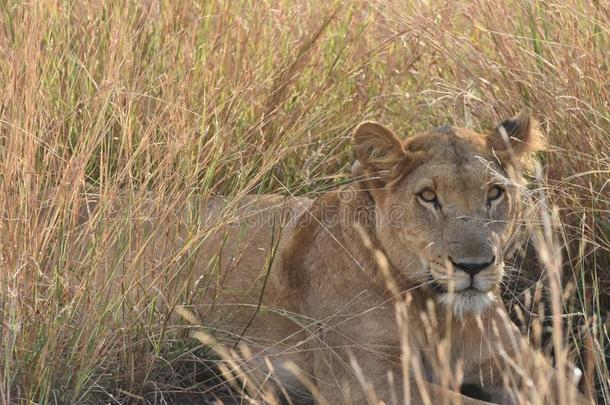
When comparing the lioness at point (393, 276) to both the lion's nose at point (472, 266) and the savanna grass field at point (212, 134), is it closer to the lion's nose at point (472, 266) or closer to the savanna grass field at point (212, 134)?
the lion's nose at point (472, 266)

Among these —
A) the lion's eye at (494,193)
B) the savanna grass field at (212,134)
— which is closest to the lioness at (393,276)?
the lion's eye at (494,193)

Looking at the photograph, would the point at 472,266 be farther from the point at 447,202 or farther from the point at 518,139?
the point at 518,139

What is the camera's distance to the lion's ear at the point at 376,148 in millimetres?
4020

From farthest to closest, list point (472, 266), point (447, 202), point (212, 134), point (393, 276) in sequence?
1. point (212, 134)
2. point (393, 276)
3. point (447, 202)
4. point (472, 266)

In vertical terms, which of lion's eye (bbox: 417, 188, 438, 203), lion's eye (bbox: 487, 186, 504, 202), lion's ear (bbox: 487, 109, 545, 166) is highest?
lion's ear (bbox: 487, 109, 545, 166)

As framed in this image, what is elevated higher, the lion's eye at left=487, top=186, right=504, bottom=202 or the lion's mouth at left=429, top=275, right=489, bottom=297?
the lion's eye at left=487, top=186, right=504, bottom=202

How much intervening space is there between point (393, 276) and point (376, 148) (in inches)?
18.0

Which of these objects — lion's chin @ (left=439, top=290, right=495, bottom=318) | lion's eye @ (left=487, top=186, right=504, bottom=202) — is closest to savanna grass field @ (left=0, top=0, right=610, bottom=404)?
lion's eye @ (left=487, top=186, right=504, bottom=202)

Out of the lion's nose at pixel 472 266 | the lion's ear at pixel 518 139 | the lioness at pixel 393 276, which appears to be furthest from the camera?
the lion's ear at pixel 518 139

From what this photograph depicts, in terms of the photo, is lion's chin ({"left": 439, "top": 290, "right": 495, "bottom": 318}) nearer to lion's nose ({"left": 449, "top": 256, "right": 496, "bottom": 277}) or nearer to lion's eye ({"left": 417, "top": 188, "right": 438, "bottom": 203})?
lion's nose ({"left": 449, "top": 256, "right": 496, "bottom": 277})

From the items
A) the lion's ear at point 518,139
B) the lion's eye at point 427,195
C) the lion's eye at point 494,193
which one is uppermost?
the lion's ear at point 518,139

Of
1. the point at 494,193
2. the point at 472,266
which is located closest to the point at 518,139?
the point at 494,193

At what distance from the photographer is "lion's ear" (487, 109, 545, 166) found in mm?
4148

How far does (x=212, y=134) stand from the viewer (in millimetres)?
4918
